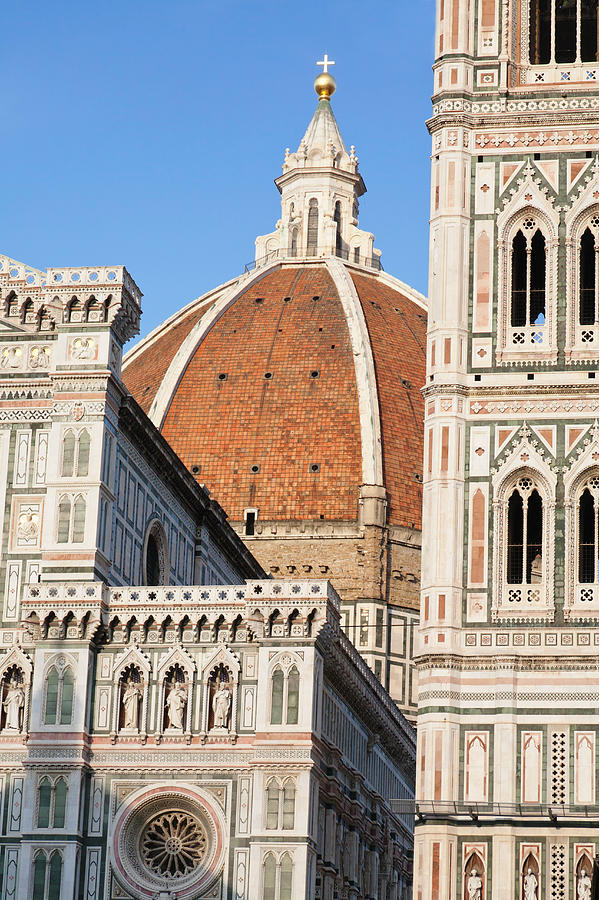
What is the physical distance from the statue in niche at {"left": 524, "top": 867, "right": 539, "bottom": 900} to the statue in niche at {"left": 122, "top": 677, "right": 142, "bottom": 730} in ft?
30.4

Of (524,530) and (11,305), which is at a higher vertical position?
(11,305)

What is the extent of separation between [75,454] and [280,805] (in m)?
8.02

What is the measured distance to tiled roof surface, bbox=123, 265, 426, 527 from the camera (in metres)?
74.2

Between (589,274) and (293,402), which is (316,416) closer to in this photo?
(293,402)

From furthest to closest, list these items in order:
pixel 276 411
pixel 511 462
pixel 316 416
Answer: pixel 276 411, pixel 316 416, pixel 511 462

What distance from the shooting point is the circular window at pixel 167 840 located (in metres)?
39.2

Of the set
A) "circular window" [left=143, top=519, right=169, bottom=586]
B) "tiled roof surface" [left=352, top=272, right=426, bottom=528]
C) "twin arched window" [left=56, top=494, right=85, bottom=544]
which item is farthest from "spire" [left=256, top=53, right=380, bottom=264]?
"twin arched window" [left=56, top=494, right=85, bottom=544]

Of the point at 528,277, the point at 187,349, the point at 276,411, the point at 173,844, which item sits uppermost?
the point at 187,349

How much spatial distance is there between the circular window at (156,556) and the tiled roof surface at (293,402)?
85.6 feet

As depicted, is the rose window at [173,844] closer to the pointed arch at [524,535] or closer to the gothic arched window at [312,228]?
the pointed arch at [524,535]

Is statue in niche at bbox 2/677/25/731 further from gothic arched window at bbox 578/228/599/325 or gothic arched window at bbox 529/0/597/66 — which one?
gothic arched window at bbox 529/0/597/66

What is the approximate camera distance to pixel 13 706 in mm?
40594

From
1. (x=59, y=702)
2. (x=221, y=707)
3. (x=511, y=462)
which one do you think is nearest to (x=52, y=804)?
(x=59, y=702)

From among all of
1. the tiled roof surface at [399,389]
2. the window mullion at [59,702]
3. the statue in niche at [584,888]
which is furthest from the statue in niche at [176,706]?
the tiled roof surface at [399,389]
